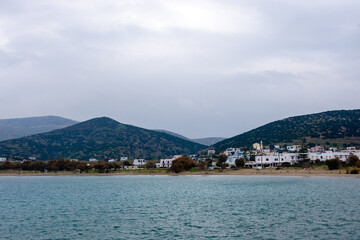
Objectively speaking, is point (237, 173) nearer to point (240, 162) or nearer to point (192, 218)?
point (240, 162)

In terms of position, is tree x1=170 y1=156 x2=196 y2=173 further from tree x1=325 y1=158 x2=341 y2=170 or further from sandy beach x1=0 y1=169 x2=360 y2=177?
tree x1=325 y1=158 x2=341 y2=170

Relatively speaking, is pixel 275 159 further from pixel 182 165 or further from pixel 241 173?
pixel 182 165

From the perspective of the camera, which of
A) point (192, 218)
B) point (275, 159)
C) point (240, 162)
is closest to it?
point (192, 218)

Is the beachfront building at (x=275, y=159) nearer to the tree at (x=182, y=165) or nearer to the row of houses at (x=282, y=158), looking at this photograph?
the row of houses at (x=282, y=158)

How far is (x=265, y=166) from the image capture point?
146 meters

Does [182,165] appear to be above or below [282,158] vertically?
below

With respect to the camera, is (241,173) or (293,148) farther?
(293,148)

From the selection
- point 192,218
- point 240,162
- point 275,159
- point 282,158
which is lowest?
point 192,218

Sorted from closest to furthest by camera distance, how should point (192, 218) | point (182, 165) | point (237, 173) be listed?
point (192, 218)
point (237, 173)
point (182, 165)

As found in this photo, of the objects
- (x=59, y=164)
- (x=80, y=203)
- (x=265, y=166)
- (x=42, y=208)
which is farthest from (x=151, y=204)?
(x=59, y=164)

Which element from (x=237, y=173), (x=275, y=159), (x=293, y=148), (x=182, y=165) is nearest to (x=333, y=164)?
(x=237, y=173)

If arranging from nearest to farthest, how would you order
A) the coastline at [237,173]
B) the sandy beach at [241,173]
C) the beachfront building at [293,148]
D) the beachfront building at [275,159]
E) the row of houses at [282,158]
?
the coastline at [237,173] → the sandy beach at [241,173] → the row of houses at [282,158] → the beachfront building at [275,159] → the beachfront building at [293,148]

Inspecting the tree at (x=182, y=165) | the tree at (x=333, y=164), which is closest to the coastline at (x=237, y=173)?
the tree at (x=182, y=165)

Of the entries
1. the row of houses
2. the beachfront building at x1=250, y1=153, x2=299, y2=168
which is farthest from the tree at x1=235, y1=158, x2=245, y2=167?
the beachfront building at x1=250, y1=153, x2=299, y2=168
